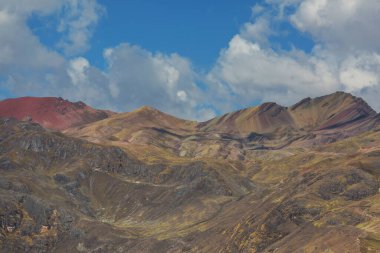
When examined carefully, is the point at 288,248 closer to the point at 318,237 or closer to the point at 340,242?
the point at 318,237

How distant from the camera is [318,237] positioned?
18788cm

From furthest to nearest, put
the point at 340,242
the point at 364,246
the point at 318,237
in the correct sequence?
the point at 318,237 < the point at 340,242 < the point at 364,246

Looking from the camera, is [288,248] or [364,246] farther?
[288,248]

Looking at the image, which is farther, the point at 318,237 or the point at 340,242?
the point at 318,237

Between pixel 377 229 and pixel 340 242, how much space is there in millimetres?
14355

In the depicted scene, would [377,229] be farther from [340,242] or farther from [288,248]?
[288,248]

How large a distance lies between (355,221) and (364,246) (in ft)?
122

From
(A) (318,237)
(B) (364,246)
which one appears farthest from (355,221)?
(B) (364,246)

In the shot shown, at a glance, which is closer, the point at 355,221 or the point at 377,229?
the point at 377,229

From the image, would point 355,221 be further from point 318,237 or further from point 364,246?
point 364,246

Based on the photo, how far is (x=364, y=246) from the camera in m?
163

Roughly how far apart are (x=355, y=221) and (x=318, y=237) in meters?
19.4

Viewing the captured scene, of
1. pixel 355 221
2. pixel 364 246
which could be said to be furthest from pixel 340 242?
pixel 355 221

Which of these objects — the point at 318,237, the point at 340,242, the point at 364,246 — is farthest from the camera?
the point at 318,237
